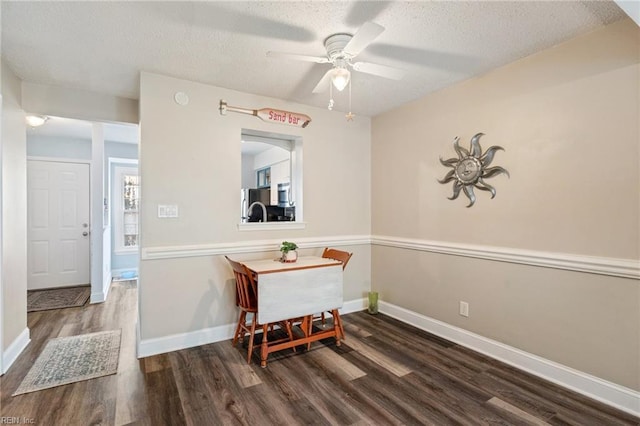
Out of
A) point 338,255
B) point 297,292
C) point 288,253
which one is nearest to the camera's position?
point 297,292

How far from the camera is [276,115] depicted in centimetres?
314

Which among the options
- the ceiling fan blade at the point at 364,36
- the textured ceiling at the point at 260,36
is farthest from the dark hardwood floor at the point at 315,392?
the textured ceiling at the point at 260,36

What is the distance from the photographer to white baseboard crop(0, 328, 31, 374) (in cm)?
231

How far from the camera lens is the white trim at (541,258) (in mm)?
1891

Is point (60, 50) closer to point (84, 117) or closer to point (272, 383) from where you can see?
point (84, 117)

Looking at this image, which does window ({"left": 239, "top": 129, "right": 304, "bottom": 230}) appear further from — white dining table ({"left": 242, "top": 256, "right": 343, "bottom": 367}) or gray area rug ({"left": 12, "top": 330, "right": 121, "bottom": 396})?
gray area rug ({"left": 12, "top": 330, "right": 121, "bottom": 396})

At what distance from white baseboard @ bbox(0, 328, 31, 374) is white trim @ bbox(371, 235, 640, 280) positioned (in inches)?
138

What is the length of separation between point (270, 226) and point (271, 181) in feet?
8.82

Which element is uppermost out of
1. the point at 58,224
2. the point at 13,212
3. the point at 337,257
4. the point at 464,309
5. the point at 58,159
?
the point at 58,159

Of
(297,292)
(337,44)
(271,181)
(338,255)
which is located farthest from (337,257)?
(271,181)

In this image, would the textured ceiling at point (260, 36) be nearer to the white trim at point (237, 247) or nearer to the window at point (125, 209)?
the white trim at point (237, 247)

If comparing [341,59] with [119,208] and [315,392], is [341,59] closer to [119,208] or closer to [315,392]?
[315,392]

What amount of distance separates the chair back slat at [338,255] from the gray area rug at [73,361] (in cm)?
198

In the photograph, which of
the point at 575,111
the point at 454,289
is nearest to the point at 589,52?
the point at 575,111
